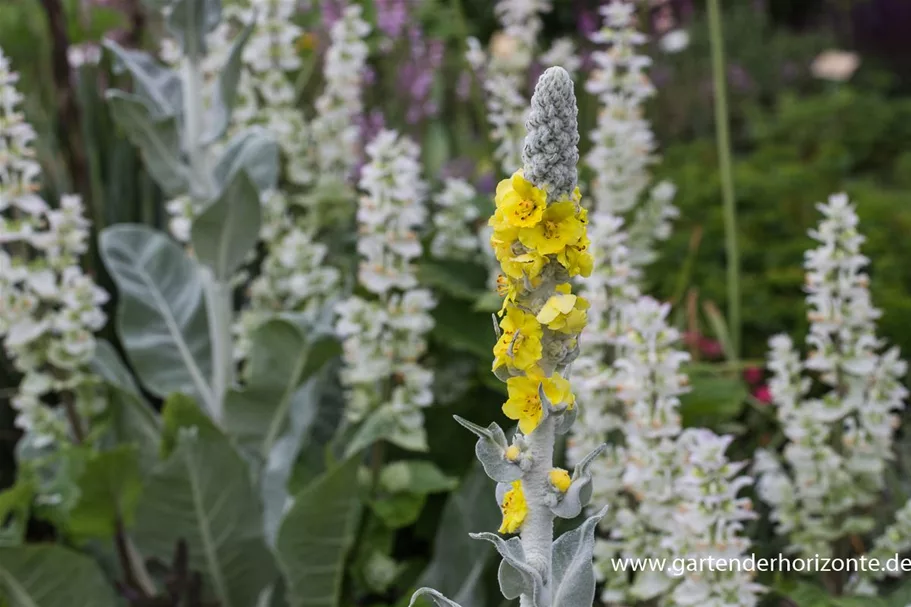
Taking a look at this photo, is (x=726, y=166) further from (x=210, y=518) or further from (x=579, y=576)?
(x=579, y=576)

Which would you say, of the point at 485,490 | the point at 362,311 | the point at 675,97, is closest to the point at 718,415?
the point at 485,490

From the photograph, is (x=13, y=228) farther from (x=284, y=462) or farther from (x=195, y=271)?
(x=284, y=462)

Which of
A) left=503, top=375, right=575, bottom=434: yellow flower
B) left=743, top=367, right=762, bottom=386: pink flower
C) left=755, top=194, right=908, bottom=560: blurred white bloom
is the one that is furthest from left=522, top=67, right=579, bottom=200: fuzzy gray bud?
left=743, top=367, right=762, bottom=386: pink flower

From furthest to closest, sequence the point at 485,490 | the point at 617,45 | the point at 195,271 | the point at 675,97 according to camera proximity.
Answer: the point at 675,97, the point at 195,271, the point at 617,45, the point at 485,490

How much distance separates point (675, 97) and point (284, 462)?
11.9 ft

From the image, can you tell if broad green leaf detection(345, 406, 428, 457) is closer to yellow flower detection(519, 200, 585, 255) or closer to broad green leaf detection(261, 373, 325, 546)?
broad green leaf detection(261, 373, 325, 546)

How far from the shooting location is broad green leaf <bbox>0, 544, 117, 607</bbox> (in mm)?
1298

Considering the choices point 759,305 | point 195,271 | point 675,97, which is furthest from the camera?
point 675,97

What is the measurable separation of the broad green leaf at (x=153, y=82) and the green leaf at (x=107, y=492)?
52 cm

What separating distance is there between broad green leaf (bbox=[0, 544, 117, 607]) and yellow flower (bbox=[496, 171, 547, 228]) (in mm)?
940

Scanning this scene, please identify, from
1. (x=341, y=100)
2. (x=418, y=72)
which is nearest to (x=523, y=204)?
(x=341, y=100)

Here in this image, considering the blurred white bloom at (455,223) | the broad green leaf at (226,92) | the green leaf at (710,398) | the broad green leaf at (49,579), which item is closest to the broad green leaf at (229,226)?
the broad green leaf at (226,92)

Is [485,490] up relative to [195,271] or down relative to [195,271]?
down

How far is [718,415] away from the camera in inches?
61.8
